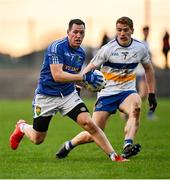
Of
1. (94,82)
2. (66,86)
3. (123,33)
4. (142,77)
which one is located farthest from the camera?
(142,77)

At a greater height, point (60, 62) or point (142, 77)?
point (60, 62)

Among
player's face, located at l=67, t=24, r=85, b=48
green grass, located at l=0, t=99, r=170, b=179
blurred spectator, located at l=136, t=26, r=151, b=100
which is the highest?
player's face, located at l=67, t=24, r=85, b=48

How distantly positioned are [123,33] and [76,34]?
1306mm

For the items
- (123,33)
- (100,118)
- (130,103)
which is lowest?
(100,118)

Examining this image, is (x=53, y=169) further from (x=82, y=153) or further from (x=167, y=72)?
(x=167, y=72)

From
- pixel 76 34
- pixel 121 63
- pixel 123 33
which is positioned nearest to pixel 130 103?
pixel 121 63

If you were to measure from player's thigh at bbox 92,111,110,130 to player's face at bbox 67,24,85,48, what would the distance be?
61.4 inches

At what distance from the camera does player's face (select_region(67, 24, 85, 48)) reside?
43.7 feet

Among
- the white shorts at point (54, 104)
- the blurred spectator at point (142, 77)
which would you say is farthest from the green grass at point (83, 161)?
the blurred spectator at point (142, 77)

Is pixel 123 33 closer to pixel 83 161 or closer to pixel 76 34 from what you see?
pixel 76 34

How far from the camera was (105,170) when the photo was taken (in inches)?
494

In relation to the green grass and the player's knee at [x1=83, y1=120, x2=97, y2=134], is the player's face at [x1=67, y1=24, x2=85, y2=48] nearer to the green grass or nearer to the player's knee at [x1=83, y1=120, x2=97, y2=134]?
the player's knee at [x1=83, y1=120, x2=97, y2=134]

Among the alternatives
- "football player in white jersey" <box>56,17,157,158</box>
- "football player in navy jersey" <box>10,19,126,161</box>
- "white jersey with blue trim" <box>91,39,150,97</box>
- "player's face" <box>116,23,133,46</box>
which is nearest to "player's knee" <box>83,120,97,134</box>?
"football player in navy jersey" <box>10,19,126,161</box>

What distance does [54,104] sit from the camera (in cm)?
1378
